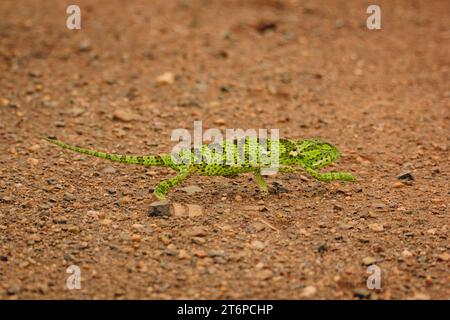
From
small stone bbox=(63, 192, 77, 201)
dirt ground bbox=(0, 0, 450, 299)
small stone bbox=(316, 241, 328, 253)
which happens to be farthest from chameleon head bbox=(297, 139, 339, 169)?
small stone bbox=(63, 192, 77, 201)

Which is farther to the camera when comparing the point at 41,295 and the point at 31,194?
the point at 31,194

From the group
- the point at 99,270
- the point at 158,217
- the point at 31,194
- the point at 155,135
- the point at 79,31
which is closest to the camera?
the point at 99,270

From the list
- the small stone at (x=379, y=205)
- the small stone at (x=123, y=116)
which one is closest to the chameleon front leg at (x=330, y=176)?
the small stone at (x=379, y=205)

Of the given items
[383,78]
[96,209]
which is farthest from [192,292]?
[383,78]

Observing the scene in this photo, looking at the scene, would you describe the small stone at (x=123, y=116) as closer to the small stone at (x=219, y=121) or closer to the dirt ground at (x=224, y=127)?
the dirt ground at (x=224, y=127)

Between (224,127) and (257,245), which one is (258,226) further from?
(224,127)

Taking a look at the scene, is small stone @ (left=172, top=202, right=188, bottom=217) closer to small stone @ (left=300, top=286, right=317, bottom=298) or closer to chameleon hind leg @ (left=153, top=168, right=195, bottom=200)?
chameleon hind leg @ (left=153, top=168, right=195, bottom=200)
